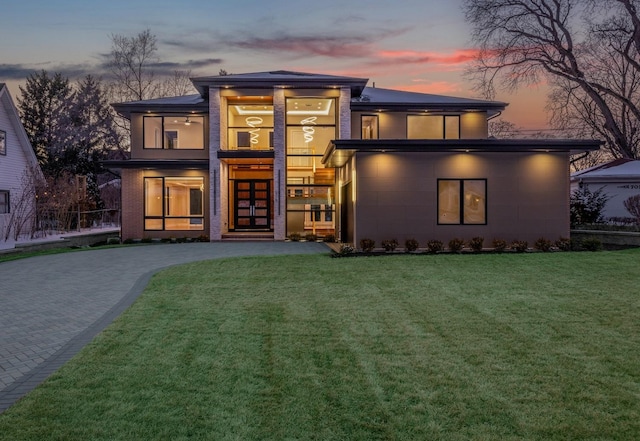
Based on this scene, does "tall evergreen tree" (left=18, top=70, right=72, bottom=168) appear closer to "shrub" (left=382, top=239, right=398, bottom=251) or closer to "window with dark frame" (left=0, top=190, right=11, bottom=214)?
"window with dark frame" (left=0, top=190, right=11, bottom=214)

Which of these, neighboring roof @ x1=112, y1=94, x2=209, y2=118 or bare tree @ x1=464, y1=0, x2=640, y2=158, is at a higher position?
bare tree @ x1=464, y1=0, x2=640, y2=158

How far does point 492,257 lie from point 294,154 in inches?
445

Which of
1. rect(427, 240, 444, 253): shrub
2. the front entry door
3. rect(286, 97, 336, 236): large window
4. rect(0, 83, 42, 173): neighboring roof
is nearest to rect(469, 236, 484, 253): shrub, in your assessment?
rect(427, 240, 444, 253): shrub

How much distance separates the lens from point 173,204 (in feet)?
72.7

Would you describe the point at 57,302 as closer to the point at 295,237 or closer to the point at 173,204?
the point at 295,237

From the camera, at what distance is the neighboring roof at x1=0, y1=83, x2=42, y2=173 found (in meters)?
23.0

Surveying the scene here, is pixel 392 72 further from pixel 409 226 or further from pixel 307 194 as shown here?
pixel 409 226

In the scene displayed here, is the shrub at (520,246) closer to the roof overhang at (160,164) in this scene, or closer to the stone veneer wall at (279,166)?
the stone veneer wall at (279,166)

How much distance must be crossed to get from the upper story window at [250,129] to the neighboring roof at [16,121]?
34.8ft

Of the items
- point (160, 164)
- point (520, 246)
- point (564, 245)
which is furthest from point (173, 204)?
point (564, 245)

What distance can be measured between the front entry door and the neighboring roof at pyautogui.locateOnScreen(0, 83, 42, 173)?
10768mm

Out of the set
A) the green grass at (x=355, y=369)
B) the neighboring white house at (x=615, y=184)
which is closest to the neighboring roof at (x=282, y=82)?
the green grass at (x=355, y=369)

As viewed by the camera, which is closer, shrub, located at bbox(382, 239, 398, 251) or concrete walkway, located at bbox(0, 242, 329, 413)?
concrete walkway, located at bbox(0, 242, 329, 413)

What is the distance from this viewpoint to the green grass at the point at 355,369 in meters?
3.42
